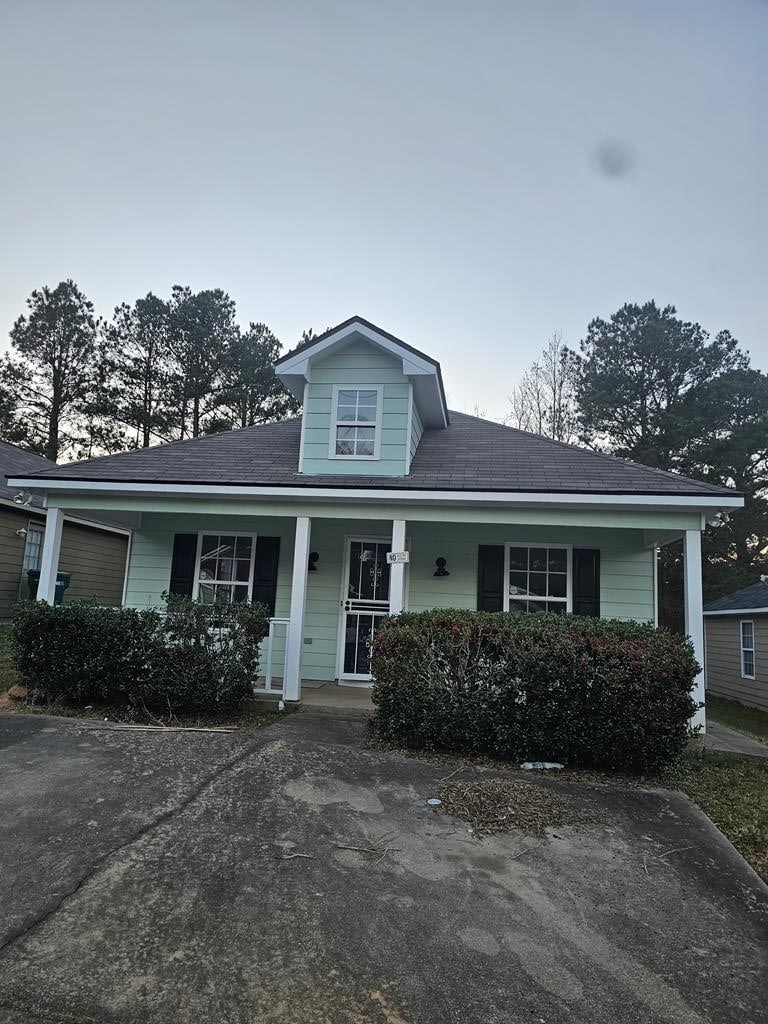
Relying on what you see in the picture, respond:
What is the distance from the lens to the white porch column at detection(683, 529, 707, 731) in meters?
6.03

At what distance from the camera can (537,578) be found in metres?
8.09

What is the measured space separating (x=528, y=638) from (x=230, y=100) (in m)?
9.36

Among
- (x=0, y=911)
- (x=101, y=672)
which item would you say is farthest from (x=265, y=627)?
(x=0, y=911)

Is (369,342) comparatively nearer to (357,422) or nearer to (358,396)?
(358,396)

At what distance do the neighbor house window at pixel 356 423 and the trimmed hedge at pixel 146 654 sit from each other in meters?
2.94

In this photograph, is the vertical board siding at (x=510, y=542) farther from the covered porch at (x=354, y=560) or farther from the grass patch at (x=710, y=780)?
the grass patch at (x=710, y=780)

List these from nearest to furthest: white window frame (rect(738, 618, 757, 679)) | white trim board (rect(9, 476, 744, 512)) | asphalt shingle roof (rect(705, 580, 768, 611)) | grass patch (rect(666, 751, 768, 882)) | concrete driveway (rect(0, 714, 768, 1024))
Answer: concrete driveway (rect(0, 714, 768, 1024)) < grass patch (rect(666, 751, 768, 882)) < white trim board (rect(9, 476, 744, 512)) < asphalt shingle roof (rect(705, 580, 768, 611)) < white window frame (rect(738, 618, 757, 679))

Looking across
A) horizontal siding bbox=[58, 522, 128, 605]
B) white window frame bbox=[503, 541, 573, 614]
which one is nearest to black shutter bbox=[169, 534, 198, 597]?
white window frame bbox=[503, 541, 573, 614]

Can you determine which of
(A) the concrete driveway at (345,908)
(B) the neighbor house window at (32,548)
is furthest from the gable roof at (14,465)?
(A) the concrete driveway at (345,908)

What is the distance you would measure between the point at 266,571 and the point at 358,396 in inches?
119

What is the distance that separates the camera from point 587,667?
4707mm

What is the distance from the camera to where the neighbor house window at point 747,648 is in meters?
13.9

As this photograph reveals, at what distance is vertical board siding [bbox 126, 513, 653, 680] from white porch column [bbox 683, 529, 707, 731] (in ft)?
4.36

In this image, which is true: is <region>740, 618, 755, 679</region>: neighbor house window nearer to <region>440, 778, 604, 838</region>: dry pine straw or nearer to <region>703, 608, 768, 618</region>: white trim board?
<region>703, 608, 768, 618</region>: white trim board
